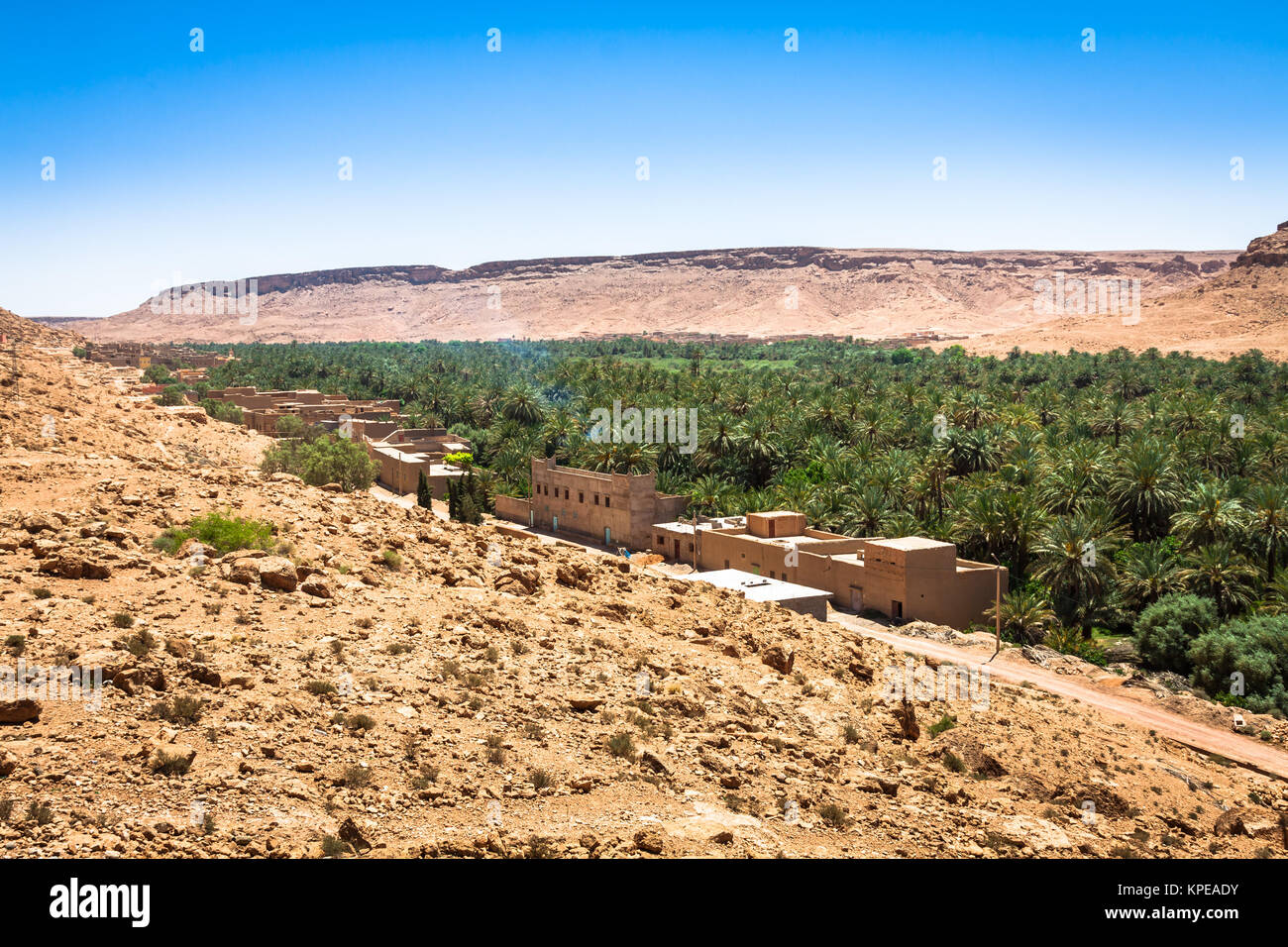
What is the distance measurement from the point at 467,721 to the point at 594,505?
37.9 meters

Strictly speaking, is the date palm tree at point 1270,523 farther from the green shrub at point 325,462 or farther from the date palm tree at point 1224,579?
the green shrub at point 325,462

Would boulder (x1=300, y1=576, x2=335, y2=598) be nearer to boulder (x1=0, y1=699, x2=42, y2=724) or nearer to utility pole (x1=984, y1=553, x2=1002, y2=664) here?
boulder (x1=0, y1=699, x2=42, y2=724)

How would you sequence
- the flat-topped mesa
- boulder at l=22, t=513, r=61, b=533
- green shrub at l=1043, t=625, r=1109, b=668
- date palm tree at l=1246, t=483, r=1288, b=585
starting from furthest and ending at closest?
the flat-topped mesa → date palm tree at l=1246, t=483, r=1288, b=585 → green shrub at l=1043, t=625, r=1109, b=668 → boulder at l=22, t=513, r=61, b=533

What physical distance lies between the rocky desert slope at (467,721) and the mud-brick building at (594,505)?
91.0 feet

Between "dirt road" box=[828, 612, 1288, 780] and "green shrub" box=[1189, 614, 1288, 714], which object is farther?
"green shrub" box=[1189, 614, 1288, 714]

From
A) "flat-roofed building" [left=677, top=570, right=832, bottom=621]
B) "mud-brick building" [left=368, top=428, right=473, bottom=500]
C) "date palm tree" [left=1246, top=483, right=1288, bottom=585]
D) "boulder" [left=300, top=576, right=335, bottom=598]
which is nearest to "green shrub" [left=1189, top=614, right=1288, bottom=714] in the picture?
"date palm tree" [left=1246, top=483, right=1288, bottom=585]

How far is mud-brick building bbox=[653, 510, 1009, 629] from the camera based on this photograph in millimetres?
33625

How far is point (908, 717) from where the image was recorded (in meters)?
13.7

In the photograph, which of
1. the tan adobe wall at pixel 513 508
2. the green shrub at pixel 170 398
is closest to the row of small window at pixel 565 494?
the tan adobe wall at pixel 513 508

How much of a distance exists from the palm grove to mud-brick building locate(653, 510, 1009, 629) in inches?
62.4

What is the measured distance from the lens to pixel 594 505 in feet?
157

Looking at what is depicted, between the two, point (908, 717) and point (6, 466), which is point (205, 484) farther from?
point (908, 717)

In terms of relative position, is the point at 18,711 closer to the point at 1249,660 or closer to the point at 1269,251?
the point at 1249,660

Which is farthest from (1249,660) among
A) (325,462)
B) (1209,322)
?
(1209,322)
